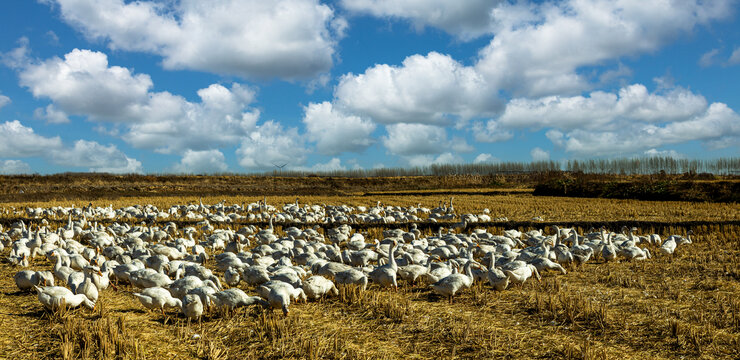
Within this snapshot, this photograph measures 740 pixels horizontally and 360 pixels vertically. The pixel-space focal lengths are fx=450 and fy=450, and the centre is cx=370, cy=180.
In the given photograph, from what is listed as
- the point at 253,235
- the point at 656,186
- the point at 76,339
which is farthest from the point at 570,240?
the point at 656,186

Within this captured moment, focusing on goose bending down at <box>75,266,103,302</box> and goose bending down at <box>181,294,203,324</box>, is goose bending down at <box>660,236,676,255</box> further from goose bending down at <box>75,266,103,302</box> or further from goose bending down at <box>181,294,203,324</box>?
goose bending down at <box>75,266,103,302</box>

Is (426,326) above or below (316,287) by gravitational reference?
below

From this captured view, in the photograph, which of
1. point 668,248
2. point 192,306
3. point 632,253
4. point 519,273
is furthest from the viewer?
point 668,248

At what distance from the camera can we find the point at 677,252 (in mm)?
11695

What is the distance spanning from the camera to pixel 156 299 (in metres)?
6.63

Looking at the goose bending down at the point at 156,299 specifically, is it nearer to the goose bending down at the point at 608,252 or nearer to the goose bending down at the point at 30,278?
the goose bending down at the point at 30,278

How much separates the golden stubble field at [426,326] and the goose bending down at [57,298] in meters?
0.16

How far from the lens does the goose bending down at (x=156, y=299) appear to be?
21.6 ft

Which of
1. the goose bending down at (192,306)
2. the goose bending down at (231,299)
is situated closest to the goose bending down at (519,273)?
the goose bending down at (231,299)

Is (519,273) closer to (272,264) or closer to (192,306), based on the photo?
(272,264)

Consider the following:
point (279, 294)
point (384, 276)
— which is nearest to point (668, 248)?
point (384, 276)

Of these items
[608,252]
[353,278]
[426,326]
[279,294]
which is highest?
[279,294]

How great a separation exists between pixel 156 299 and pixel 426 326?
3.96m

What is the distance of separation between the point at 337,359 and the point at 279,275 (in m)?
3.06
